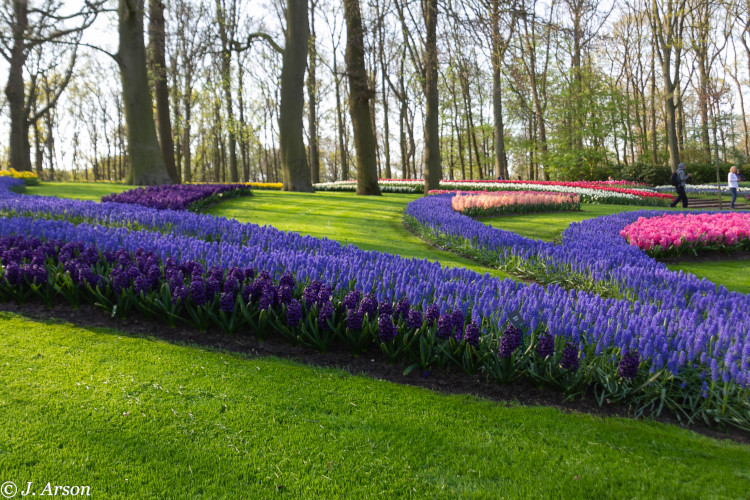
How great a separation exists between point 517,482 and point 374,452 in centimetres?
73

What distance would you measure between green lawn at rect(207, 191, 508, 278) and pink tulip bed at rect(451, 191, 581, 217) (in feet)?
5.68

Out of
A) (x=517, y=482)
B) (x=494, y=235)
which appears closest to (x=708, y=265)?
(x=494, y=235)

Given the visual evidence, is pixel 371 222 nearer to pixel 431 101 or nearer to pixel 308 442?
pixel 431 101

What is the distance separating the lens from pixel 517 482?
237 centimetres

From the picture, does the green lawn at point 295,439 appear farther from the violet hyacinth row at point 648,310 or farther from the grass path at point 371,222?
the grass path at point 371,222

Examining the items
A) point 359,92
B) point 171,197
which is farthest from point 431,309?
point 359,92

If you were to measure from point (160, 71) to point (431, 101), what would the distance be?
9.98 meters

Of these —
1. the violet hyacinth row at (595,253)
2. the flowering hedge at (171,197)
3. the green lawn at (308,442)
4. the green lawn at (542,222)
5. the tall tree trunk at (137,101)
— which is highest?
the tall tree trunk at (137,101)

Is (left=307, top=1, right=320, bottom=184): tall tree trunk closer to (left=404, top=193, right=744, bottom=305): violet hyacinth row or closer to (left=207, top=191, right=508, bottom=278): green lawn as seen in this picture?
(left=207, top=191, right=508, bottom=278): green lawn

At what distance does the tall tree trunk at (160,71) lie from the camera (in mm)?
17656

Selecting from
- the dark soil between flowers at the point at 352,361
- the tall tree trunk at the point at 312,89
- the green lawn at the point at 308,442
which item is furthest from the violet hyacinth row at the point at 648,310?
the tall tree trunk at the point at 312,89

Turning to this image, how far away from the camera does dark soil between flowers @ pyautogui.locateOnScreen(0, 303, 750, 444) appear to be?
3195 millimetres

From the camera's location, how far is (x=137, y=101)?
49.8 feet

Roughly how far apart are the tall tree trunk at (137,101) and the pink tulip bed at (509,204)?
30.9 ft
